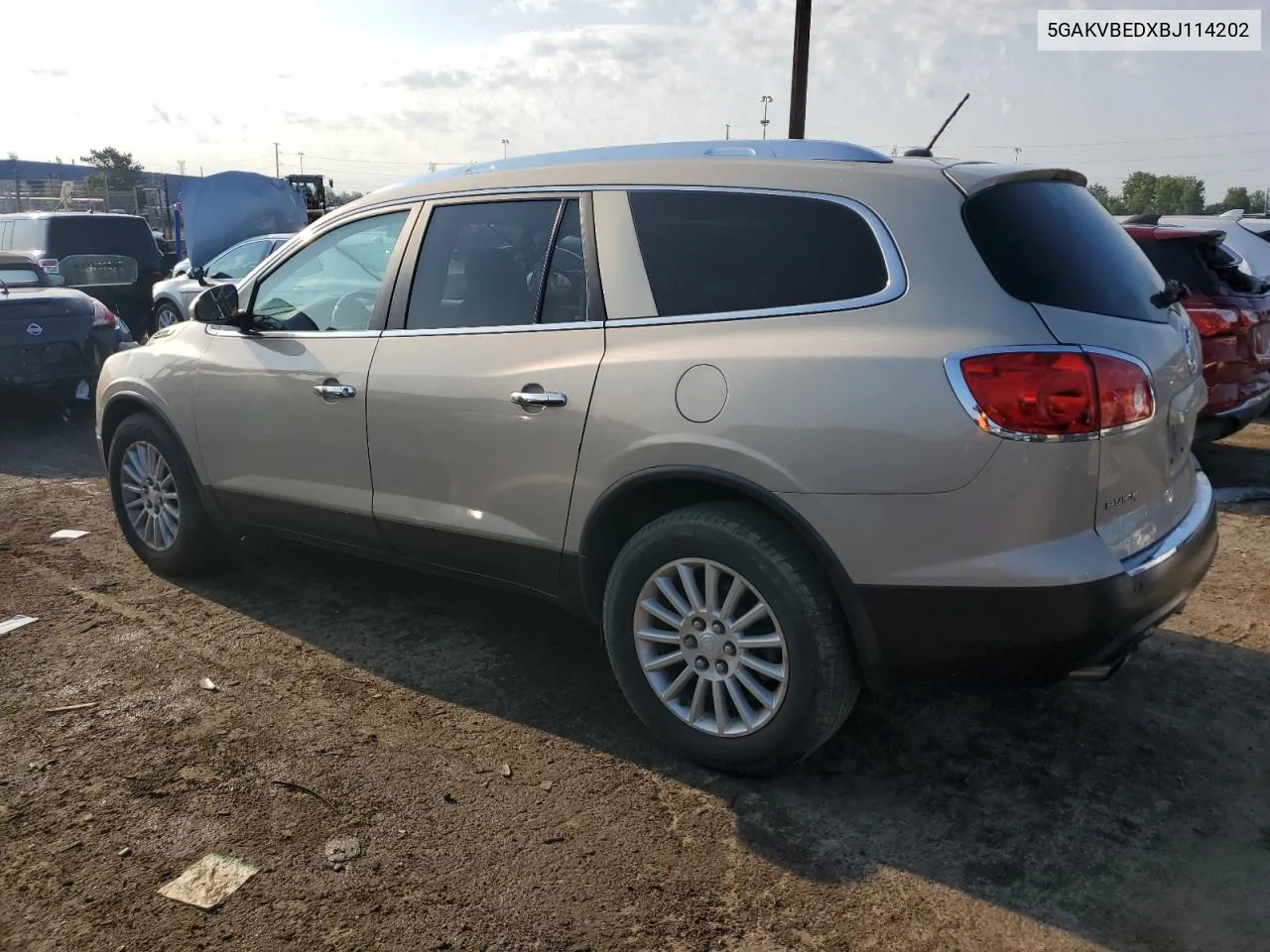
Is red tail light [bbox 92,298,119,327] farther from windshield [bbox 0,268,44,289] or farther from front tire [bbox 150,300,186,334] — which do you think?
front tire [bbox 150,300,186,334]

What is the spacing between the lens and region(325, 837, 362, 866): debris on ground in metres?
2.81

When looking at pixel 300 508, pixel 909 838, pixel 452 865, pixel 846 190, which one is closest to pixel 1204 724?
pixel 909 838

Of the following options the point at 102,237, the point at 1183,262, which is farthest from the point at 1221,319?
the point at 102,237

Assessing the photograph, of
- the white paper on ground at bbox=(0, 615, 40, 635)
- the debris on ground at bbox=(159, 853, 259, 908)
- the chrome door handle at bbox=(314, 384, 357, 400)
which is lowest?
the debris on ground at bbox=(159, 853, 259, 908)

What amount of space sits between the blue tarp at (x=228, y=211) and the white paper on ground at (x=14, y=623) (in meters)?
12.8

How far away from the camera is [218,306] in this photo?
444cm

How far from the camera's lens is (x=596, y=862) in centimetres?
279

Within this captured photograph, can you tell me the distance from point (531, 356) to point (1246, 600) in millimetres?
3366

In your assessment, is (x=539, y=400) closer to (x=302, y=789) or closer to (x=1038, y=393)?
(x=302, y=789)

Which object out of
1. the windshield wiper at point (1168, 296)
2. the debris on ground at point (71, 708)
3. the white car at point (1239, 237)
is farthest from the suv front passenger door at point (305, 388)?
the white car at point (1239, 237)

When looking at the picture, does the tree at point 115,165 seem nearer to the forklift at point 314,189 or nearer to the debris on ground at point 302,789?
the forklift at point 314,189

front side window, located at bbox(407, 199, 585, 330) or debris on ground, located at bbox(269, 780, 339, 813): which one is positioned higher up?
front side window, located at bbox(407, 199, 585, 330)

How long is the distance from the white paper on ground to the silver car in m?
1.52

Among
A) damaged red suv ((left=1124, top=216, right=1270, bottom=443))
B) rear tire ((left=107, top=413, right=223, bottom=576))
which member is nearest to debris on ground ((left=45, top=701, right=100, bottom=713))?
rear tire ((left=107, top=413, right=223, bottom=576))
